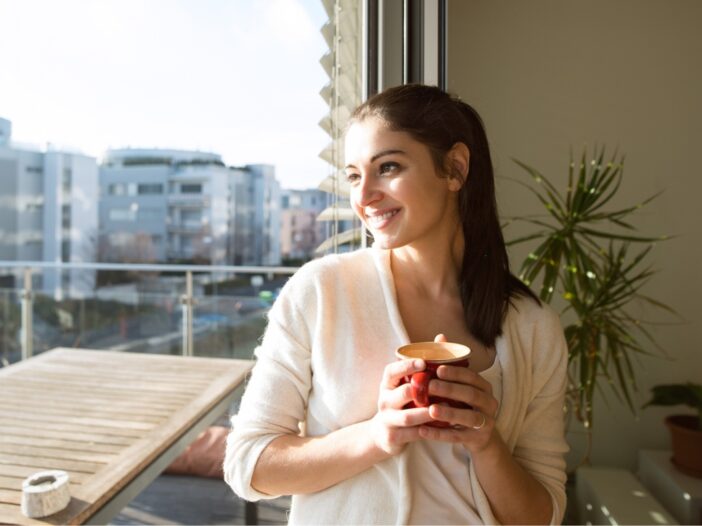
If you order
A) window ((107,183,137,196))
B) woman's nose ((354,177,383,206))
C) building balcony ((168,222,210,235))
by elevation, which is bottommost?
woman's nose ((354,177,383,206))

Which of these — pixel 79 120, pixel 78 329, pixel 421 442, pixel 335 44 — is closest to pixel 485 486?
pixel 421 442

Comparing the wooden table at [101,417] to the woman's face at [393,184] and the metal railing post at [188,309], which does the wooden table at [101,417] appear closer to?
the metal railing post at [188,309]

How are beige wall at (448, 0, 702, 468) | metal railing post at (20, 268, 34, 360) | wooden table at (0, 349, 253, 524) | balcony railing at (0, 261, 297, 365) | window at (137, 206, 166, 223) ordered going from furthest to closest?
window at (137, 206, 166, 223)
balcony railing at (0, 261, 297, 365)
metal railing post at (20, 268, 34, 360)
beige wall at (448, 0, 702, 468)
wooden table at (0, 349, 253, 524)

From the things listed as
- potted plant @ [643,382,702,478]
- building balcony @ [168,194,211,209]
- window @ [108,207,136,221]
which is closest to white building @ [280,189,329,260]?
building balcony @ [168,194,211,209]

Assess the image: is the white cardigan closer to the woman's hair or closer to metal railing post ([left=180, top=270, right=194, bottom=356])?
the woman's hair

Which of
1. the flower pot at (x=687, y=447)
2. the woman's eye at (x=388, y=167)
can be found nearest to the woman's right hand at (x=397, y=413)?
the woman's eye at (x=388, y=167)

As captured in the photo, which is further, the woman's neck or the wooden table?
the wooden table

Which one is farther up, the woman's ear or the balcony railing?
the woman's ear

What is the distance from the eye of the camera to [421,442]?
0.91 meters

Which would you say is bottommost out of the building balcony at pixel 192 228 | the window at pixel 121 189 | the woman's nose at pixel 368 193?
the woman's nose at pixel 368 193

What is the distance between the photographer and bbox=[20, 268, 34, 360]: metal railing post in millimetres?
3162

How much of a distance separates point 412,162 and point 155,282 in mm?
3345

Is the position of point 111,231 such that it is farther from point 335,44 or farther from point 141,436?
point 335,44

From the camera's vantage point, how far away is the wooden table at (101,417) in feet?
5.09
